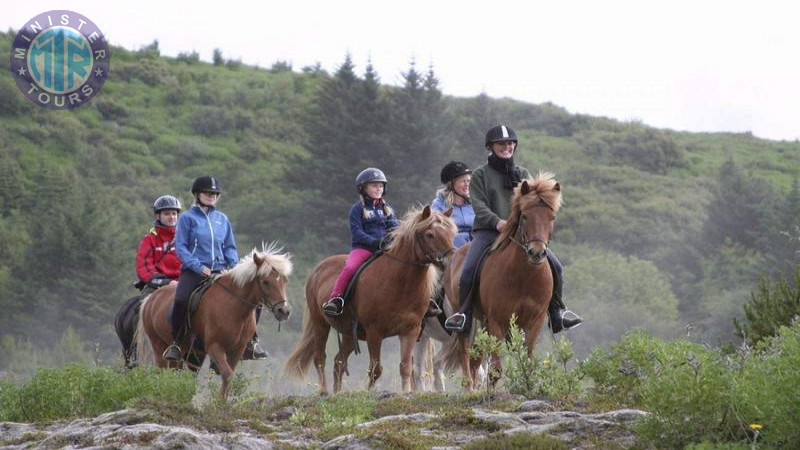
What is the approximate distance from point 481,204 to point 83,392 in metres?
4.78

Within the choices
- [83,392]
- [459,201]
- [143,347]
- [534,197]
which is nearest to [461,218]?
[459,201]

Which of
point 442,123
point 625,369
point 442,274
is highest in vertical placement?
point 442,123

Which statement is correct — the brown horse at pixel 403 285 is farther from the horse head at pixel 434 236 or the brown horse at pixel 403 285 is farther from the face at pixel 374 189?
the face at pixel 374 189

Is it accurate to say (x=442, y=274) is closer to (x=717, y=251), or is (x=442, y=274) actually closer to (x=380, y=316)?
(x=380, y=316)

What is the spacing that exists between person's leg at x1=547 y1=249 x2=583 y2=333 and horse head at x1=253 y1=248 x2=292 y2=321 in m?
3.15

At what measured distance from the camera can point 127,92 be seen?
3364 inches

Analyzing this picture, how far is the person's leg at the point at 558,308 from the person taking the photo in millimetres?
13508

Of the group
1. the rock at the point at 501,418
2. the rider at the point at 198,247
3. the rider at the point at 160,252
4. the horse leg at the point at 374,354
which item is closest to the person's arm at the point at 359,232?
the horse leg at the point at 374,354

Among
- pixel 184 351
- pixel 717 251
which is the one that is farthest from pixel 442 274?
pixel 717 251

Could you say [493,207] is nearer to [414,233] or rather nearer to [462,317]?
[414,233]

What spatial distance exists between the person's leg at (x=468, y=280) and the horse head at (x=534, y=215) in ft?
2.54

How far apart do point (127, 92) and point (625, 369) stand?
78.1 m

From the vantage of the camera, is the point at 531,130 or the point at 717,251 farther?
the point at 531,130

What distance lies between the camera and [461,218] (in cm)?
1664
